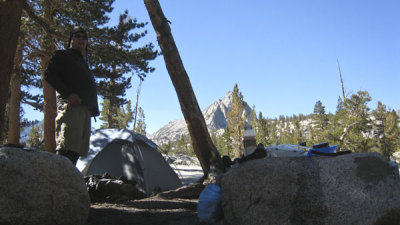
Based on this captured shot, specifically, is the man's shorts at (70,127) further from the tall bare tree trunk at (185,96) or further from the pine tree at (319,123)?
the pine tree at (319,123)

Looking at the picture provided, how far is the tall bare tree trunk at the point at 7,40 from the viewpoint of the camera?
367cm

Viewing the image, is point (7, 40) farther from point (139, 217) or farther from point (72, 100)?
point (139, 217)

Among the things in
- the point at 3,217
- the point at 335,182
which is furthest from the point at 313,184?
the point at 3,217

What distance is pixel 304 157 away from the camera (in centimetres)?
233

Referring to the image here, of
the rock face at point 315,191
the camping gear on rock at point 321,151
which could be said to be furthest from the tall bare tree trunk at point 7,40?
the camping gear on rock at point 321,151

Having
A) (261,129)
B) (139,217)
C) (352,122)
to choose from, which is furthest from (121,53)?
(261,129)

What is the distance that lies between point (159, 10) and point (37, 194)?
459cm

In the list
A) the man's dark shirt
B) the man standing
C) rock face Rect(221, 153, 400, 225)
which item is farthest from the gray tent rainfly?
rock face Rect(221, 153, 400, 225)

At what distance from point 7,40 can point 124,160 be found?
12.8 ft

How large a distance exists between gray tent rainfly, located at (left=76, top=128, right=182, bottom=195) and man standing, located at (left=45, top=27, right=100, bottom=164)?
3.50 metres

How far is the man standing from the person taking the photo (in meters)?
3.13

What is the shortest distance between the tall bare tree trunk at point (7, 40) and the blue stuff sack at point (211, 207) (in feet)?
9.21

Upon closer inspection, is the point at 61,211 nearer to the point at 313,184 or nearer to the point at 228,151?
the point at 313,184

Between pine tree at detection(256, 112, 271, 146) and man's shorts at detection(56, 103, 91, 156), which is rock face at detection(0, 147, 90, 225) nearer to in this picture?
man's shorts at detection(56, 103, 91, 156)
